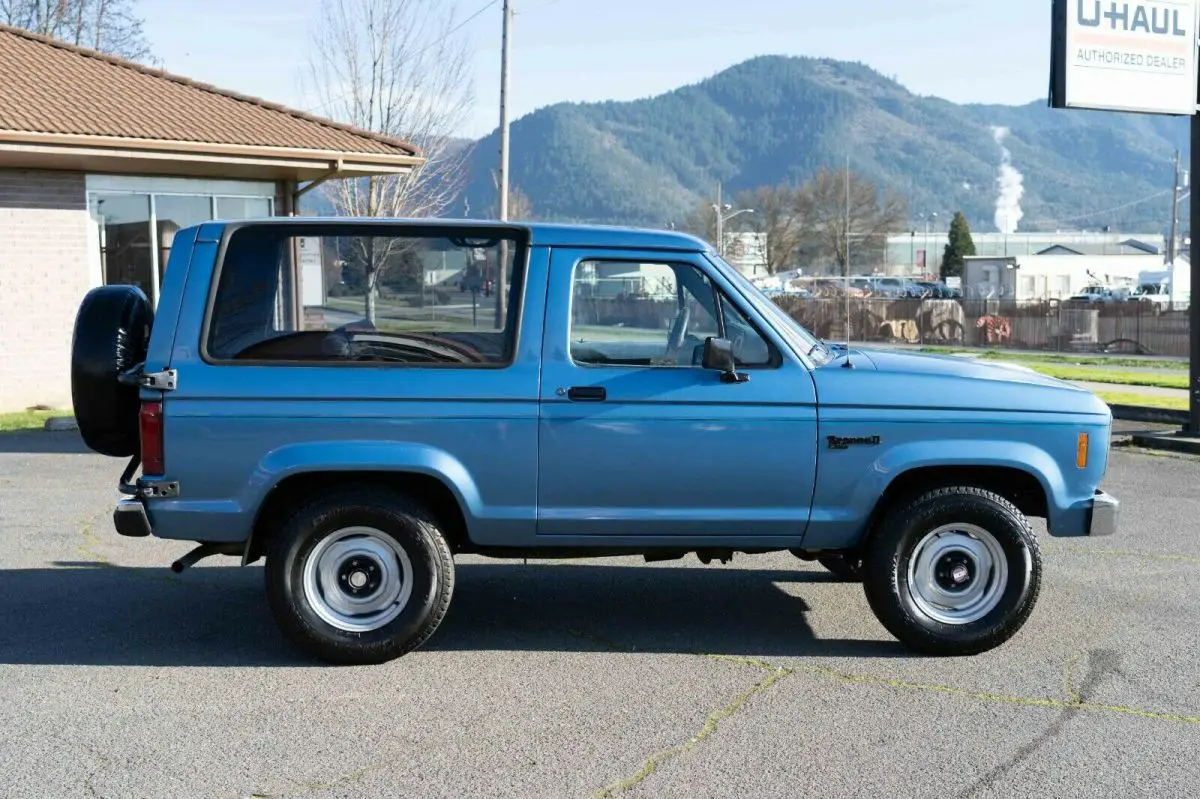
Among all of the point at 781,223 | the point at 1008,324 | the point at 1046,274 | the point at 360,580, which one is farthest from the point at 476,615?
the point at 781,223

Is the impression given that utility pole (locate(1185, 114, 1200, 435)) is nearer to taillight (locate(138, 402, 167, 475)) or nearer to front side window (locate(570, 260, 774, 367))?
front side window (locate(570, 260, 774, 367))

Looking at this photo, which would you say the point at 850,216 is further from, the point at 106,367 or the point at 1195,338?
the point at 106,367

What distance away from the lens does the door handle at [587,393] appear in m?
6.03

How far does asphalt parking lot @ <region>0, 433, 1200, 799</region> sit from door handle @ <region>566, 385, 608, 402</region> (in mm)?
1248

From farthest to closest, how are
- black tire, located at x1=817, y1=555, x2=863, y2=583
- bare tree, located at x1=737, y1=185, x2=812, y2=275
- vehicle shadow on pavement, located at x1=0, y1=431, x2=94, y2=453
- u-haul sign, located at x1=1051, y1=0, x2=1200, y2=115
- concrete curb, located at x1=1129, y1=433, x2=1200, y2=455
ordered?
bare tree, located at x1=737, y1=185, x2=812, y2=275
u-haul sign, located at x1=1051, y1=0, x2=1200, y2=115
concrete curb, located at x1=1129, y1=433, x2=1200, y2=455
vehicle shadow on pavement, located at x1=0, y1=431, x2=94, y2=453
black tire, located at x1=817, y1=555, x2=863, y2=583

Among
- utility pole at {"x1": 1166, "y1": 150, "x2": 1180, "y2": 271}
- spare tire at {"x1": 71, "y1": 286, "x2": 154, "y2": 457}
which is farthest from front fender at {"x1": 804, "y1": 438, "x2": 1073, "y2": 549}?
utility pole at {"x1": 1166, "y1": 150, "x2": 1180, "y2": 271}

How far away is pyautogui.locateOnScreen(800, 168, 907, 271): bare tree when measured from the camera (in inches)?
4409

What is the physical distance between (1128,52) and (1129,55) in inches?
1.4

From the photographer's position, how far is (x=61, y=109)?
15.6 metres

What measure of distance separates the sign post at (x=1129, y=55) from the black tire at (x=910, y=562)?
974 centimetres

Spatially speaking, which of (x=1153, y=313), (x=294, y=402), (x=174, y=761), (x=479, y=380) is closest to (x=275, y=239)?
(x=294, y=402)

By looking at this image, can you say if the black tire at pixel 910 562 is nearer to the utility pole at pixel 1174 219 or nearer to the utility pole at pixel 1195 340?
the utility pole at pixel 1195 340

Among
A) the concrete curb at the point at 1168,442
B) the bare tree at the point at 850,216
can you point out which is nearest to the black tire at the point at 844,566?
the concrete curb at the point at 1168,442

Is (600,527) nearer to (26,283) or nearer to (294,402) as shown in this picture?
(294,402)
